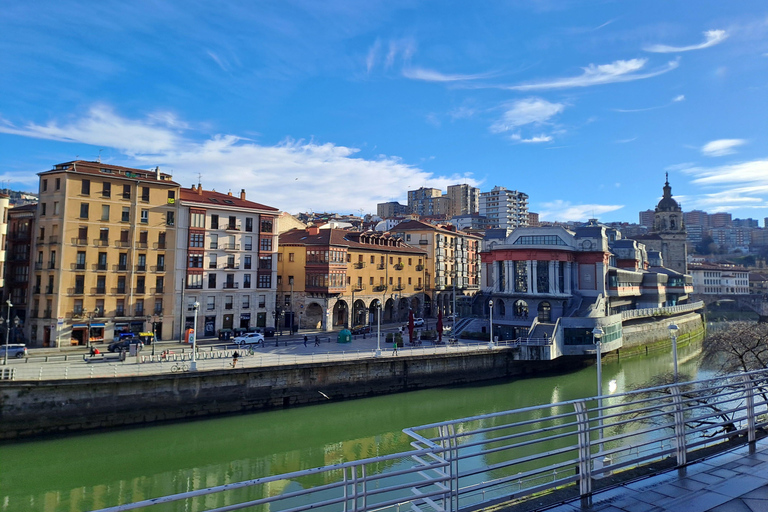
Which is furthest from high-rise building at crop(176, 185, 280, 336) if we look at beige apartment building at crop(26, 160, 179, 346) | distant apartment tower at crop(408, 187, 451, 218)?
distant apartment tower at crop(408, 187, 451, 218)

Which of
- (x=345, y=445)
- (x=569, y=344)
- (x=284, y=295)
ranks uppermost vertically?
(x=284, y=295)

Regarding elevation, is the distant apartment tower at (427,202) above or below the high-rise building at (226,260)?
above

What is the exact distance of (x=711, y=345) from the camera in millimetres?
30906

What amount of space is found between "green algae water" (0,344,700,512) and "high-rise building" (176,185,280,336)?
22.1 meters

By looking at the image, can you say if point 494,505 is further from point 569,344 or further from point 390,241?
point 390,241

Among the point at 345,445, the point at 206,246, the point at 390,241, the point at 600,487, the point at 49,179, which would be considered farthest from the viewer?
the point at 390,241

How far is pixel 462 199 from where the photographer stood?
585 feet

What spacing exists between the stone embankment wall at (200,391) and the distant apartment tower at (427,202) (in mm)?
138100

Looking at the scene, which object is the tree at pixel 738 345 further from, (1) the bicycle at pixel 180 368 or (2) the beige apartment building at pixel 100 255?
(2) the beige apartment building at pixel 100 255

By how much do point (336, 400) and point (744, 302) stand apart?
Result: 115595mm

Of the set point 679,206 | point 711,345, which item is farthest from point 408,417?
point 679,206

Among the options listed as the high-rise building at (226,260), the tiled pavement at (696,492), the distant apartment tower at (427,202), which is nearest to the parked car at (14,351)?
the high-rise building at (226,260)

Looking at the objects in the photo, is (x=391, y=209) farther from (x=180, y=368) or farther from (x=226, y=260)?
(x=180, y=368)

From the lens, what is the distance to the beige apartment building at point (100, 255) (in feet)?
143
